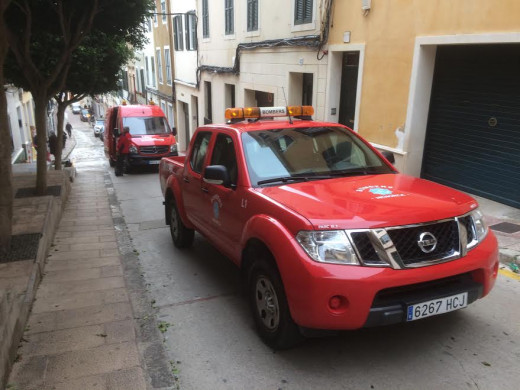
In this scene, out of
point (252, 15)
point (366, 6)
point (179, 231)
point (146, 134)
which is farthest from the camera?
point (146, 134)

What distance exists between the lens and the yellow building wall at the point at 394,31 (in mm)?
6648

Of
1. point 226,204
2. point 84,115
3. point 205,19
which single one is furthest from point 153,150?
point 84,115

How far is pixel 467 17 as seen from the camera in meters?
6.91

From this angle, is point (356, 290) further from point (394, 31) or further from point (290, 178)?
point (394, 31)

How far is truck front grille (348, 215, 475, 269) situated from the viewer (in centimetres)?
283

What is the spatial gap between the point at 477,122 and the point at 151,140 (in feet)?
36.5

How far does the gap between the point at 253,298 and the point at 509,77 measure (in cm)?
578

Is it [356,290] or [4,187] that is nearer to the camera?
[356,290]

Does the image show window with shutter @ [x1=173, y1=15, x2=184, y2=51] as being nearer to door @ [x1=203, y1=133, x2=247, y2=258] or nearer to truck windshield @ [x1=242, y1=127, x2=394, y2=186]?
door @ [x1=203, y1=133, x2=247, y2=258]

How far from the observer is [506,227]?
19.5 feet

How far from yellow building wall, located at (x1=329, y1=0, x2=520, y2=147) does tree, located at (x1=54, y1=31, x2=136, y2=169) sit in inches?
235

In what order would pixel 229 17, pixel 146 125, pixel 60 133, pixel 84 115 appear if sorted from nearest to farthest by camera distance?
pixel 60 133, pixel 146 125, pixel 229 17, pixel 84 115

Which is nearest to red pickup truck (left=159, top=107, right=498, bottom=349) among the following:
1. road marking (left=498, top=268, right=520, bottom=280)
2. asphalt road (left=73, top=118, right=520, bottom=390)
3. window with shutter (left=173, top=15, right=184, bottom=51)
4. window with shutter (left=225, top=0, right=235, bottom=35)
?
asphalt road (left=73, top=118, right=520, bottom=390)

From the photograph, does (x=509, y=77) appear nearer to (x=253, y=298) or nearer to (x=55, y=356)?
(x=253, y=298)
